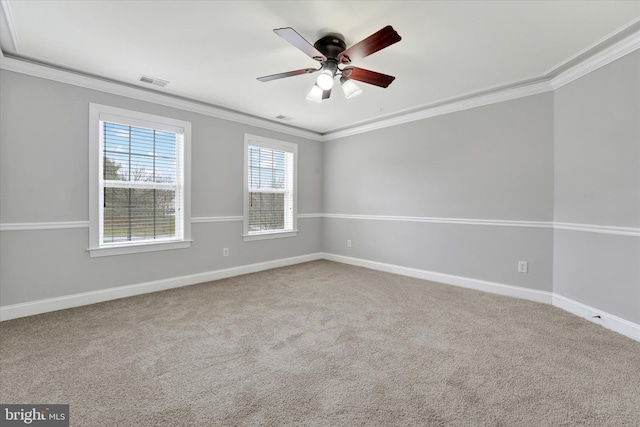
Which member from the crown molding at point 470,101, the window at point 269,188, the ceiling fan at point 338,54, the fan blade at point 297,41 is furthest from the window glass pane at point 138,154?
the crown molding at point 470,101

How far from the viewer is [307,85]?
3357 mm

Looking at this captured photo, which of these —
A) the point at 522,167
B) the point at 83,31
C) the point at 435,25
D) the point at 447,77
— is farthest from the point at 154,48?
the point at 522,167

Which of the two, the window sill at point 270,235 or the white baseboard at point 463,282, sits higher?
the window sill at point 270,235

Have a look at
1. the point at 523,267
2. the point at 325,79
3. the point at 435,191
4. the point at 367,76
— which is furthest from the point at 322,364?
the point at 435,191

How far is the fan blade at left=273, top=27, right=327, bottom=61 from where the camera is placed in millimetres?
1907

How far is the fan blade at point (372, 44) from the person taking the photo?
6.17 ft

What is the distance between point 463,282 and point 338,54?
10.8 feet

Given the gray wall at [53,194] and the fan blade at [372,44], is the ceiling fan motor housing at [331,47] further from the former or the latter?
the gray wall at [53,194]

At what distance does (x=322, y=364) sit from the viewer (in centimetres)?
204

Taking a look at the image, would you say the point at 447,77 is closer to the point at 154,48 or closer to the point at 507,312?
the point at 507,312

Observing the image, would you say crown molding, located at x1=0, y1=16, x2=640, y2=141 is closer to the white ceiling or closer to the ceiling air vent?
the white ceiling

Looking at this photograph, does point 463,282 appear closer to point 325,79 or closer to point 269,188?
point 325,79

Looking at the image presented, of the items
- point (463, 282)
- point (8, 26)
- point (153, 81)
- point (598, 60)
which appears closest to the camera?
point (8, 26)

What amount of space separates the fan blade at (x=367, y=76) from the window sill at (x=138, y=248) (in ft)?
9.78
